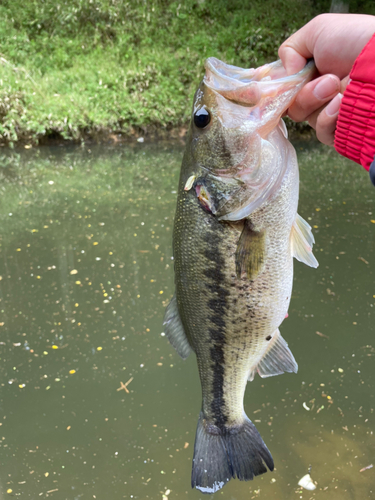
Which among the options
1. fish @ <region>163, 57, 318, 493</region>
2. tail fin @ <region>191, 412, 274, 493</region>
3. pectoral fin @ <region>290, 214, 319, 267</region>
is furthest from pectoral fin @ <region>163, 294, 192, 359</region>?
pectoral fin @ <region>290, 214, 319, 267</region>

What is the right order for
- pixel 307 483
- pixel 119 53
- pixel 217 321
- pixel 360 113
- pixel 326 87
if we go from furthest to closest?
1. pixel 119 53
2. pixel 307 483
3. pixel 217 321
4. pixel 326 87
5. pixel 360 113

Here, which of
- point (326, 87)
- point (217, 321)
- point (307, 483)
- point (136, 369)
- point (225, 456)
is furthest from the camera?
point (136, 369)

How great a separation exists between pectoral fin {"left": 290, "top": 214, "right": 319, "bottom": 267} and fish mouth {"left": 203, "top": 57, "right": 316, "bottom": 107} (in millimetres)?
433

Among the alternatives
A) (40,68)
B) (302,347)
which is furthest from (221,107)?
(40,68)

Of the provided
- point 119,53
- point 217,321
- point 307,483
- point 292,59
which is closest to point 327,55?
point 292,59

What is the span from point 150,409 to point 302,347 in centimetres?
128

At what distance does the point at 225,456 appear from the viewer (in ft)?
5.25

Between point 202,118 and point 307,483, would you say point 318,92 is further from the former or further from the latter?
point 307,483

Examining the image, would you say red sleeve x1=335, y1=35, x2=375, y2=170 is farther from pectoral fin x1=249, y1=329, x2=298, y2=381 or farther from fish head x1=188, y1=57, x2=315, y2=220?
pectoral fin x1=249, y1=329, x2=298, y2=381

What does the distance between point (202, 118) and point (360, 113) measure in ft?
1.67

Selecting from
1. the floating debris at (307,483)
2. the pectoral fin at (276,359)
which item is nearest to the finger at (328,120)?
the pectoral fin at (276,359)

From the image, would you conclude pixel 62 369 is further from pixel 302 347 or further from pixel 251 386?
pixel 302 347

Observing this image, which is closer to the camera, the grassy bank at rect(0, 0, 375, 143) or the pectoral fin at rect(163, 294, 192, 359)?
the pectoral fin at rect(163, 294, 192, 359)

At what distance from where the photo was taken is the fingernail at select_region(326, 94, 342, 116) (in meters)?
1.41
